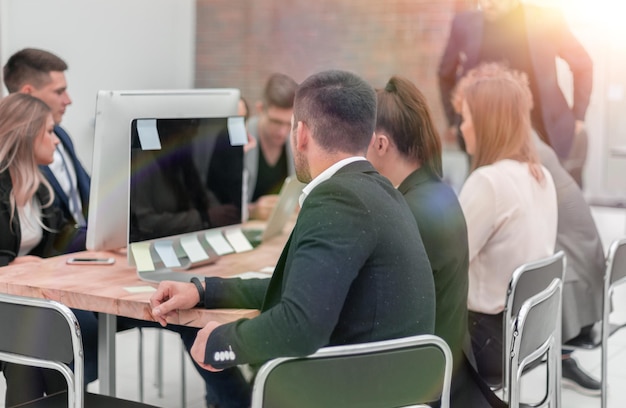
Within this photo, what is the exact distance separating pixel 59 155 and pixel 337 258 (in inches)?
80.8

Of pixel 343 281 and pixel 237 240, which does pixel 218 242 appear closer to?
pixel 237 240

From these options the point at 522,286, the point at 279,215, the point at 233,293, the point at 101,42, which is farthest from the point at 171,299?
the point at 101,42

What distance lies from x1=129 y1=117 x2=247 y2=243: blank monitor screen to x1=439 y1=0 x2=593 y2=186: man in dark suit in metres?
2.85

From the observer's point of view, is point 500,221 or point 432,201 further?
point 500,221

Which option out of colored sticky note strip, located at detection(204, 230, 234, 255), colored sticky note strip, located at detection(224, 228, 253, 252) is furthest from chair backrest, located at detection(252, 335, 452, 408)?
colored sticky note strip, located at detection(224, 228, 253, 252)

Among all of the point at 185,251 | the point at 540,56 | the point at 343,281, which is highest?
the point at 540,56

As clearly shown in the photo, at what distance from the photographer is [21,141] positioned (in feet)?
8.82

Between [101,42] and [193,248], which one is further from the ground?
[101,42]

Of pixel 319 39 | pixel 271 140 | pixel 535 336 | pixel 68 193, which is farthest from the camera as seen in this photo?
pixel 319 39

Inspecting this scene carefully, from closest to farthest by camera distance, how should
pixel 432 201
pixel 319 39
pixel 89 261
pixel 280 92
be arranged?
pixel 432 201, pixel 89 261, pixel 280 92, pixel 319 39

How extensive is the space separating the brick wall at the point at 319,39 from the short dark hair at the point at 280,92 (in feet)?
6.02

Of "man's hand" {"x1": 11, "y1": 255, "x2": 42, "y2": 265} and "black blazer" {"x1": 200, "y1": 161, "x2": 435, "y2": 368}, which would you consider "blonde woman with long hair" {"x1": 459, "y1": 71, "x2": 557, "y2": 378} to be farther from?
"man's hand" {"x1": 11, "y1": 255, "x2": 42, "y2": 265}

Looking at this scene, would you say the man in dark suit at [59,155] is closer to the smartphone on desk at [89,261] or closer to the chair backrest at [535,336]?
the smartphone on desk at [89,261]

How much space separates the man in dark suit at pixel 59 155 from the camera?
114 inches
